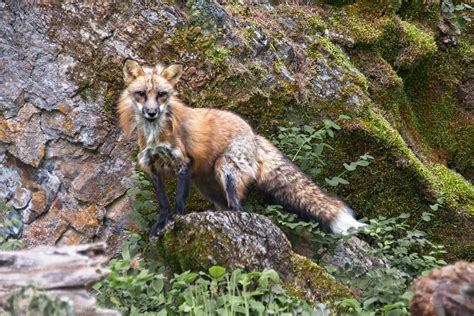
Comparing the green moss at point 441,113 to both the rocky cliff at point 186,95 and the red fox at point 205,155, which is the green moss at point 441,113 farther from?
the red fox at point 205,155

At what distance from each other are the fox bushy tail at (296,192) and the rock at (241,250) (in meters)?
1.09

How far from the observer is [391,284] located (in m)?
6.64

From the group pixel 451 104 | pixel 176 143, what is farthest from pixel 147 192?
pixel 451 104

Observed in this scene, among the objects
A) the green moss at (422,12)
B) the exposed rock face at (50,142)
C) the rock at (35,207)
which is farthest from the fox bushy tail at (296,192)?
the green moss at (422,12)

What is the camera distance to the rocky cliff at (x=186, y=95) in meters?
8.38

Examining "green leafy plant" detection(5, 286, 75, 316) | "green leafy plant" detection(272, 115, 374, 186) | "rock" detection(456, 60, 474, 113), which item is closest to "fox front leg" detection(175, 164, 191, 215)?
"green leafy plant" detection(272, 115, 374, 186)

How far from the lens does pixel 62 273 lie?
4371mm

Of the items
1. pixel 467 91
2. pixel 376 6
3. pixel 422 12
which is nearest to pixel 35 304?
pixel 376 6

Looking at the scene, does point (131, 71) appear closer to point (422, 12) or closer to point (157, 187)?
point (157, 187)

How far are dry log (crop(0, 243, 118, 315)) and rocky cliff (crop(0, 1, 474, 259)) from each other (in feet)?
12.6

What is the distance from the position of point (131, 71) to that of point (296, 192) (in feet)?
6.79

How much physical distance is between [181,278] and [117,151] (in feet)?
9.96

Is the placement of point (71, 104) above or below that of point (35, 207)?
above

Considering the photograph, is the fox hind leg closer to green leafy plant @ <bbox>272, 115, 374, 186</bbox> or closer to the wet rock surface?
green leafy plant @ <bbox>272, 115, 374, 186</bbox>
